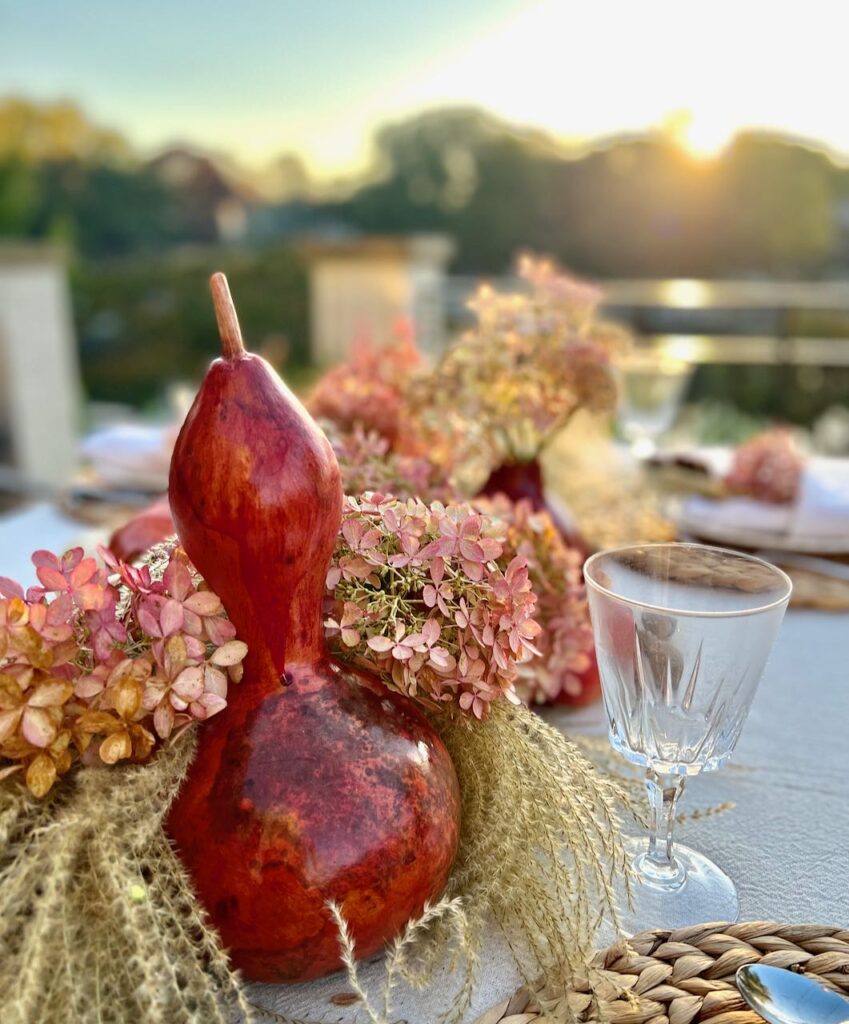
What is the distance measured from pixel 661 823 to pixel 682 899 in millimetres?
46

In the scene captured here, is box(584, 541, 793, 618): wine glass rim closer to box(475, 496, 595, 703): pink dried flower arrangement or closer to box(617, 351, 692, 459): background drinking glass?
box(475, 496, 595, 703): pink dried flower arrangement

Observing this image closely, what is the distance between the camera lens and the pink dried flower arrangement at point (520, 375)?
2.80 ft

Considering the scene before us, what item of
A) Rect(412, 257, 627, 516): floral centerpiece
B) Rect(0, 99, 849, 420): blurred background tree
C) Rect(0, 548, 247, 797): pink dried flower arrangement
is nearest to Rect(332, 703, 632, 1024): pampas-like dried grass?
Rect(0, 548, 247, 797): pink dried flower arrangement

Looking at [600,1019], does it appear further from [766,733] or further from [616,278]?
[616,278]

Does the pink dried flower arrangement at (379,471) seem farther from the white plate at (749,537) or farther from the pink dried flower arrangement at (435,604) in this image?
the white plate at (749,537)

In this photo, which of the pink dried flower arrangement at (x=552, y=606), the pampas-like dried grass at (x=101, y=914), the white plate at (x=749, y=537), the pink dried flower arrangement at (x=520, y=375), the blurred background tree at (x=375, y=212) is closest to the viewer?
the pampas-like dried grass at (x=101, y=914)

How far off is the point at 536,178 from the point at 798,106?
4.49 m

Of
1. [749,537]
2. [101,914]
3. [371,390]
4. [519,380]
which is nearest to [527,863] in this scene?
[101,914]

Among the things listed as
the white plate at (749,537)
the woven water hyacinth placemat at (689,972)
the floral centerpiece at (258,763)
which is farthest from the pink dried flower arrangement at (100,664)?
the white plate at (749,537)

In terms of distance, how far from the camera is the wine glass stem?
0.54 m

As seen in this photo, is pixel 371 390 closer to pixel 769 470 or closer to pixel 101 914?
pixel 769 470

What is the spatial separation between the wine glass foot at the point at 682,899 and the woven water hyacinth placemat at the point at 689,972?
0.04 metres

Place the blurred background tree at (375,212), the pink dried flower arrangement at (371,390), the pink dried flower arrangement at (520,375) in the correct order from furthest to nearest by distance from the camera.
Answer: the blurred background tree at (375,212)
the pink dried flower arrangement at (371,390)
the pink dried flower arrangement at (520,375)

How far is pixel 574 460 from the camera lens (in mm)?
1404
